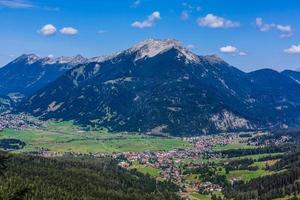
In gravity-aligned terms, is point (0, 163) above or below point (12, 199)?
above
